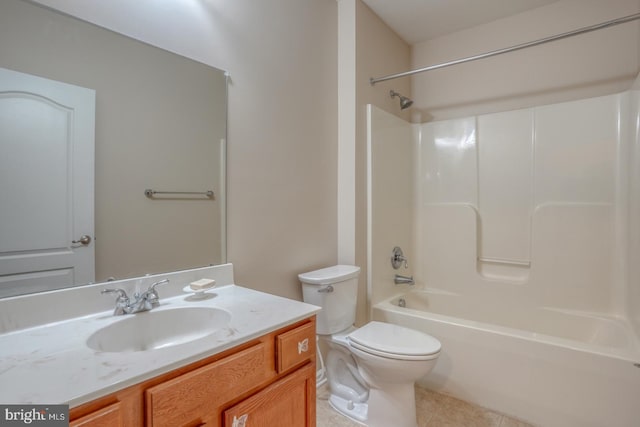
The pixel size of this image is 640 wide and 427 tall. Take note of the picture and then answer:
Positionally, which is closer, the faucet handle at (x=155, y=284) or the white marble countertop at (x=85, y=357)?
the white marble countertop at (x=85, y=357)

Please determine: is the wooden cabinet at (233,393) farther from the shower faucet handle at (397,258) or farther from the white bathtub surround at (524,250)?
the shower faucet handle at (397,258)

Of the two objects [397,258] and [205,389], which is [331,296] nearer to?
[397,258]

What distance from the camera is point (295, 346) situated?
41.4 inches

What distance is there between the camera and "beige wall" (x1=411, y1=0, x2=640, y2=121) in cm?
210

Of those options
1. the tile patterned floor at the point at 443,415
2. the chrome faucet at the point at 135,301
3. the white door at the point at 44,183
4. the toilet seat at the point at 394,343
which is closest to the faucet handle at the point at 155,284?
the chrome faucet at the point at 135,301

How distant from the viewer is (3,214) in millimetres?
916

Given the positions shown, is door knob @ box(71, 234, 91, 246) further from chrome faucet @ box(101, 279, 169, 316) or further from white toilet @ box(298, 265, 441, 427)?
white toilet @ box(298, 265, 441, 427)

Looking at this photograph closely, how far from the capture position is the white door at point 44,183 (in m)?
0.92

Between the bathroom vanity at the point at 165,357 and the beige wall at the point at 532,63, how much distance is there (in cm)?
238

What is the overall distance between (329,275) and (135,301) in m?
1.01

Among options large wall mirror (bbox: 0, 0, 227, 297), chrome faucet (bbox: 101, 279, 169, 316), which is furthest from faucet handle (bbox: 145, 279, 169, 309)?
large wall mirror (bbox: 0, 0, 227, 297)

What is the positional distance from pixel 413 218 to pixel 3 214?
257cm

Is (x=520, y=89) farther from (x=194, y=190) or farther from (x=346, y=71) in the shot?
(x=194, y=190)

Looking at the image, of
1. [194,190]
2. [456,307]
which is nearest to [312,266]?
[194,190]
